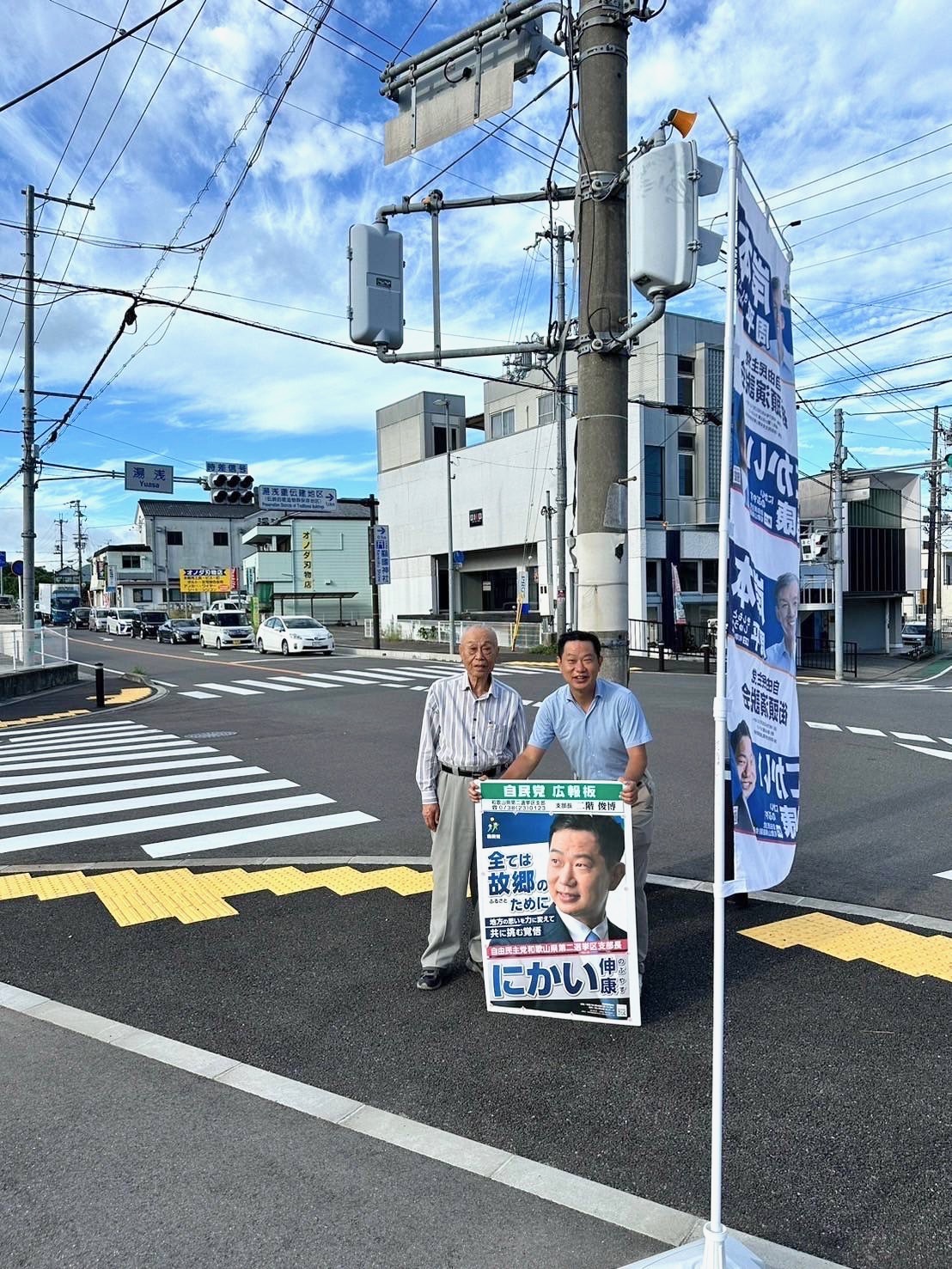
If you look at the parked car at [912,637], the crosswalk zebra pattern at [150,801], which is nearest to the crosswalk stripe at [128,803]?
the crosswalk zebra pattern at [150,801]

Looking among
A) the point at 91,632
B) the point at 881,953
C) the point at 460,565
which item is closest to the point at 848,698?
the point at 881,953

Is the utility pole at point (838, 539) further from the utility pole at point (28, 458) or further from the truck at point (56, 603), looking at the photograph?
the truck at point (56, 603)

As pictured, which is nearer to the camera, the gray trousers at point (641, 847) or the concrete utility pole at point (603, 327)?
the gray trousers at point (641, 847)

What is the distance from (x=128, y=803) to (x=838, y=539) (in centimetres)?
2368

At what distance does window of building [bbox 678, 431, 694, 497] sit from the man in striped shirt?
1325 inches

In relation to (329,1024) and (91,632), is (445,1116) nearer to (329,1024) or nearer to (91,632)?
(329,1024)

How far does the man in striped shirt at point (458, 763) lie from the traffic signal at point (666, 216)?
2413mm

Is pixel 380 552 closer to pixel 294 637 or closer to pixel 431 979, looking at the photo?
pixel 294 637

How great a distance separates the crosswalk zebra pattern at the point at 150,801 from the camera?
26.9 feet

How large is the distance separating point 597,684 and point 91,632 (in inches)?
2826

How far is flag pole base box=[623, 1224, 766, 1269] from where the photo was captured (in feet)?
8.06

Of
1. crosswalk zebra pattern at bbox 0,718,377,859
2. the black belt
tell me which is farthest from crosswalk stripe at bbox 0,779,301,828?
the black belt

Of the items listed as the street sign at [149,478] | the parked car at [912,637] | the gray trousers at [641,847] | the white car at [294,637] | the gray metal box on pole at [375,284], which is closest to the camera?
the gray trousers at [641,847]

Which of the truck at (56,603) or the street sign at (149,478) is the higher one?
the street sign at (149,478)
